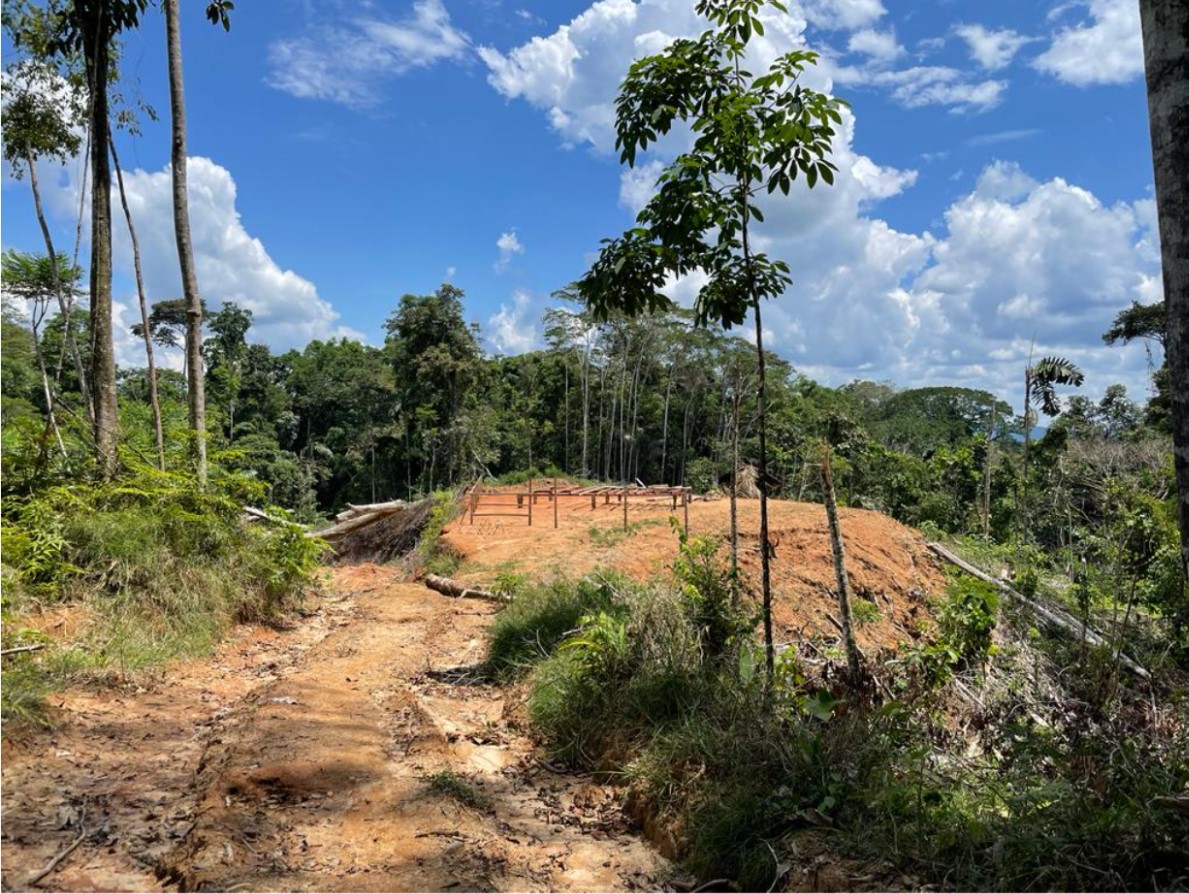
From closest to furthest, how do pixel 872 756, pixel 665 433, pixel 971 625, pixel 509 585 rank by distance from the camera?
1. pixel 872 756
2. pixel 971 625
3. pixel 509 585
4. pixel 665 433

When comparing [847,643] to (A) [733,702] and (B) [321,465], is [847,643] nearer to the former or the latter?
(A) [733,702]

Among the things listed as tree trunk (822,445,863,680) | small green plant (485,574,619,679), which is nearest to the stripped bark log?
small green plant (485,574,619,679)

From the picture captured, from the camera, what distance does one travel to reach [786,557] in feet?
32.8

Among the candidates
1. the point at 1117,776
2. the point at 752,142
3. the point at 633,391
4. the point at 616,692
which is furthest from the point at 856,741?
the point at 633,391

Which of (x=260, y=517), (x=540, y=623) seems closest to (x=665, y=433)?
(x=260, y=517)

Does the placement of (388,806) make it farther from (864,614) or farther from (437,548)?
(437,548)

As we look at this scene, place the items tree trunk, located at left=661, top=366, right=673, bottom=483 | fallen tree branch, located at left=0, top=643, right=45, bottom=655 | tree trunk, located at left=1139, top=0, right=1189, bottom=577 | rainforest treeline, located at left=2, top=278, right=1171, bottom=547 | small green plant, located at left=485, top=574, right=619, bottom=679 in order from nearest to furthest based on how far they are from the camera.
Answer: tree trunk, located at left=1139, top=0, right=1189, bottom=577 < fallen tree branch, located at left=0, top=643, right=45, bottom=655 < small green plant, located at left=485, top=574, right=619, bottom=679 < rainforest treeline, located at left=2, top=278, right=1171, bottom=547 < tree trunk, located at left=661, top=366, right=673, bottom=483

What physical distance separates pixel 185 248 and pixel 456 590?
4.88m

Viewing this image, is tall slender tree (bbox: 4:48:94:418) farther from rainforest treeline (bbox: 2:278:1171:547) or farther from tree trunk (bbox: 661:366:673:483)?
tree trunk (bbox: 661:366:673:483)

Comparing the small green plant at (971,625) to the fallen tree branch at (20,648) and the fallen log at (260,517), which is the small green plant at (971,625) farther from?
the fallen log at (260,517)

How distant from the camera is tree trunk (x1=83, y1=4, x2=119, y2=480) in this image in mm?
6527

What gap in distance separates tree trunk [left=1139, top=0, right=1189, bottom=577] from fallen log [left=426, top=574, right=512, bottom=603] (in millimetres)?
6452

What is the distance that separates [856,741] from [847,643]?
1.00m

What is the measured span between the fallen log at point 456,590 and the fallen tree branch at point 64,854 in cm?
497
